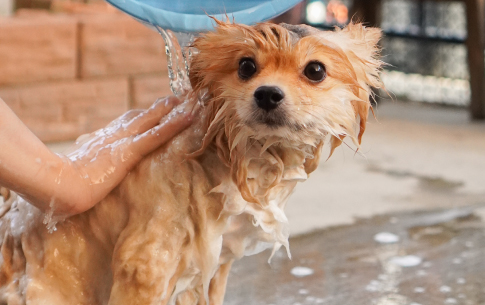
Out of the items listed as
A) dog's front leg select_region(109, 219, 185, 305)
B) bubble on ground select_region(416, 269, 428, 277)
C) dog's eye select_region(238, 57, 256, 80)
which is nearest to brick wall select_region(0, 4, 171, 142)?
bubble on ground select_region(416, 269, 428, 277)

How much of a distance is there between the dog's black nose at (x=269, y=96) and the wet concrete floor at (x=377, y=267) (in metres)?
0.88

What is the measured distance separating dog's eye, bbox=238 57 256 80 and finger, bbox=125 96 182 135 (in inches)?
10.7

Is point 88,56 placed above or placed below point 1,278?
above

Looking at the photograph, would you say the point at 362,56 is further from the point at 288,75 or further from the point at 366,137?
the point at 366,137

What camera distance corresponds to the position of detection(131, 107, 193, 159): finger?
45.4 inches

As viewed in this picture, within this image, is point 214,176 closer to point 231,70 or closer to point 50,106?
point 231,70

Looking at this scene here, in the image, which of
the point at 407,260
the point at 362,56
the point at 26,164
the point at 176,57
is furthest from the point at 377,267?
the point at 26,164

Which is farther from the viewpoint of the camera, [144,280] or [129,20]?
[129,20]

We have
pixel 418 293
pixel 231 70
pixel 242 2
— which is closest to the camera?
pixel 231 70

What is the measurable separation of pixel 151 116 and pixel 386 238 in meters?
1.25

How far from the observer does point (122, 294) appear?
1087mm

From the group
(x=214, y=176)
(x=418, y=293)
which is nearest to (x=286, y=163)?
(x=214, y=176)

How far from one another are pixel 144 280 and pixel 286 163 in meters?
0.32

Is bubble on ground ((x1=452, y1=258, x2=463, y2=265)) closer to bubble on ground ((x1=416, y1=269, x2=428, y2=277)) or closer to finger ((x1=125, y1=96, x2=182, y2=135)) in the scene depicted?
bubble on ground ((x1=416, y1=269, x2=428, y2=277))
